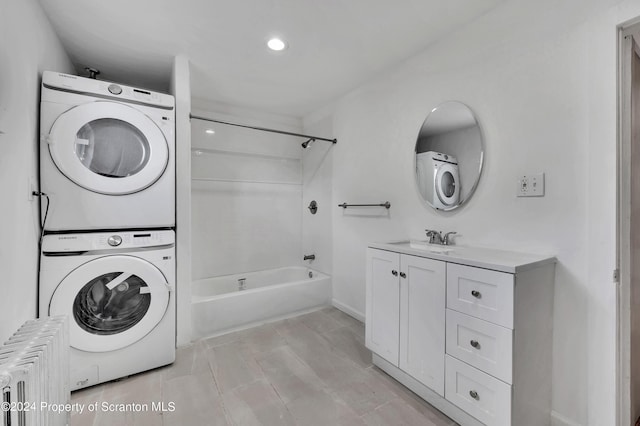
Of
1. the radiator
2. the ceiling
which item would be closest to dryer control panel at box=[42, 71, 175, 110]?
the ceiling

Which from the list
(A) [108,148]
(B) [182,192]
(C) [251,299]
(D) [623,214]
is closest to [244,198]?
(B) [182,192]

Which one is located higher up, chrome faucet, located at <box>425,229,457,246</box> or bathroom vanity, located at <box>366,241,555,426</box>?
chrome faucet, located at <box>425,229,457,246</box>

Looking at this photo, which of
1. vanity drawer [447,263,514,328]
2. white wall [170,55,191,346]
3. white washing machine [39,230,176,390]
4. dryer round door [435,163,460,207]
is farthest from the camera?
white wall [170,55,191,346]

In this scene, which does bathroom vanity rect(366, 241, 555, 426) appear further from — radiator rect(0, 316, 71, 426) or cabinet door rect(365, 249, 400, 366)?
radiator rect(0, 316, 71, 426)

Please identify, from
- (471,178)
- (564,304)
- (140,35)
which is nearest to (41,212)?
(140,35)

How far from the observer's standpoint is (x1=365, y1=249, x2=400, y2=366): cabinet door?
1.71 m

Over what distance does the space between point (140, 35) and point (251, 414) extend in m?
2.45

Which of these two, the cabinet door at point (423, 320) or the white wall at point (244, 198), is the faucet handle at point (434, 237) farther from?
the white wall at point (244, 198)

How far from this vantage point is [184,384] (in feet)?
5.64

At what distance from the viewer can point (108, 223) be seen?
1.72m

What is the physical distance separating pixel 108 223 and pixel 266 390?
1.42 metres

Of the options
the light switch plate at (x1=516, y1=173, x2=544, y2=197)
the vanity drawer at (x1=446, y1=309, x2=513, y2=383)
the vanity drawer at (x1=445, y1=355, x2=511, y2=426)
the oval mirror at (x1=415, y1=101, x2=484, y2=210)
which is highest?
the oval mirror at (x1=415, y1=101, x2=484, y2=210)

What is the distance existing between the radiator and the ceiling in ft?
5.70

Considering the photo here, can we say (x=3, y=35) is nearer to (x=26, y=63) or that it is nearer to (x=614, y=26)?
(x=26, y=63)
